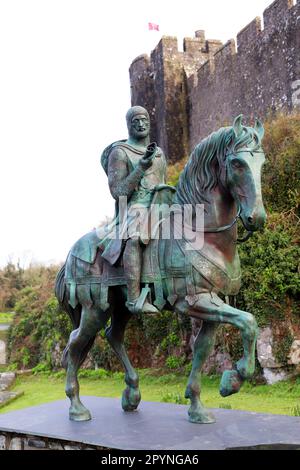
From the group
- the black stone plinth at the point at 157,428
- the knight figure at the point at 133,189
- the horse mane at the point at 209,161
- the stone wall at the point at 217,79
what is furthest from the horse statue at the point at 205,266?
the stone wall at the point at 217,79

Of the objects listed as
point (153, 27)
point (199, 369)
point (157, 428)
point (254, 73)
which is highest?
point (153, 27)

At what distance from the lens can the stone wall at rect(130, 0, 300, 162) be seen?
58.3 ft

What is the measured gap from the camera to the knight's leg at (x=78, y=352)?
5473 mm

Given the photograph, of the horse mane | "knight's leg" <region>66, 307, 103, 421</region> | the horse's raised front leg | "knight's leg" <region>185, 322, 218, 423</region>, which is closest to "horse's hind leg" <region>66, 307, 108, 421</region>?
"knight's leg" <region>66, 307, 103, 421</region>

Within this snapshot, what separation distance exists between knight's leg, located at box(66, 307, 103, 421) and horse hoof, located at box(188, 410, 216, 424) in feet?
3.50

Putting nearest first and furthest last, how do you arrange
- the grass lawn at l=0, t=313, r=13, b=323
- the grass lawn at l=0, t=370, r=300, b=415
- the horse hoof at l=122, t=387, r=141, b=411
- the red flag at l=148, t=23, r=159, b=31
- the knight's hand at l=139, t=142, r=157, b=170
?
the knight's hand at l=139, t=142, r=157, b=170, the horse hoof at l=122, t=387, r=141, b=411, the grass lawn at l=0, t=370, r=300, b=415, the red flag at l=148, t=23, r=159, b=31, the grass lawn at l=0, t=313, r=13, b=323

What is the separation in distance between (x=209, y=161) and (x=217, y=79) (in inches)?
737

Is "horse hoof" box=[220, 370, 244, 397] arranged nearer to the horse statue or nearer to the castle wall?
the horse statue

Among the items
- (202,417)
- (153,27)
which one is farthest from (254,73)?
(202,417)

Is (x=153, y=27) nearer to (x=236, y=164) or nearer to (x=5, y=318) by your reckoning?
(x=5, y=318)

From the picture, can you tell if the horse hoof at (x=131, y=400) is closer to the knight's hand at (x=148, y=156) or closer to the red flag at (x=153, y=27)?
the knight's hand at (x=148, y=156)

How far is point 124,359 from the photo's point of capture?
5.89 m

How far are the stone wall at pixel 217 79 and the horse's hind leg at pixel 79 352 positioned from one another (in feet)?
43.1

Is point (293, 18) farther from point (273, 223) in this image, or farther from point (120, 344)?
point (120, 344)
